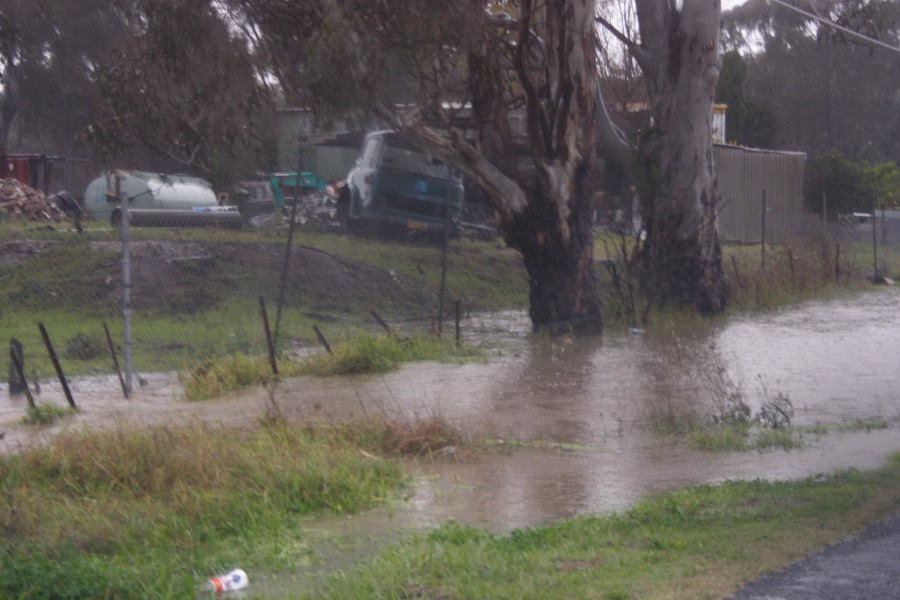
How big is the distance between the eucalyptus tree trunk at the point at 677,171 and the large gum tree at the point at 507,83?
0.15 ft

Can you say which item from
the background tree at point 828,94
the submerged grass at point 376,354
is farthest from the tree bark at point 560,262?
the background tree at point 828,94

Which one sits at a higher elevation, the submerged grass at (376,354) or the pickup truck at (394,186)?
the pickup truck at (394,186)

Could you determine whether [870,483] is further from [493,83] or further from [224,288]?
[224,288]

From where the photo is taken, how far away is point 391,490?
6969 millimetres

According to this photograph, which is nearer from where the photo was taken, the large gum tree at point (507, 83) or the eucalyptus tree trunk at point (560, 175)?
the large gum tree at point (507, 83)

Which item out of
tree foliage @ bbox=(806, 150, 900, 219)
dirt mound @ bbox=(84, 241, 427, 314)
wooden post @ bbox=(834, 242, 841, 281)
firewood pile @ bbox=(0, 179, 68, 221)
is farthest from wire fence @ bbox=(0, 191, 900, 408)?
tree foliage @ bbox=(806, 150, 900, 219)

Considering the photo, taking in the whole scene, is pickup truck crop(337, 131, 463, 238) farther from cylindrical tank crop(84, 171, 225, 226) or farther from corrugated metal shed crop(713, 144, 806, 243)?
corrugated metal shed crop(713, 144, 806, 243)

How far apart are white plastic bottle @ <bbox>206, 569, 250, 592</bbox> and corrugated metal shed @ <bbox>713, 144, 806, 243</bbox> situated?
855 inches

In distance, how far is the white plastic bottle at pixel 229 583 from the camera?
5.20 metres

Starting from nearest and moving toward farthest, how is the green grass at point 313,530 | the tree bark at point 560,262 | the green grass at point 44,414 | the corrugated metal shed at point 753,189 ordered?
the green grass at point 313,530 → the green grass at point 44,414 → the tree bark at point 560,262 → the corrugated metal shed at point 753,189

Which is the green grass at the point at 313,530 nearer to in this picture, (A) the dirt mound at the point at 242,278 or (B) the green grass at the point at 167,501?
(B) the green grass at the point at 167,501

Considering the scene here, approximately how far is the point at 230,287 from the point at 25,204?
27.7ft

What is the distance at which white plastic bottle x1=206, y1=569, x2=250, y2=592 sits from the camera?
520 centimetres

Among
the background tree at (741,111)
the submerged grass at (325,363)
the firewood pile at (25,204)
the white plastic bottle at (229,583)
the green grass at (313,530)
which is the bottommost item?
the white plastic bottle at (229,583)
